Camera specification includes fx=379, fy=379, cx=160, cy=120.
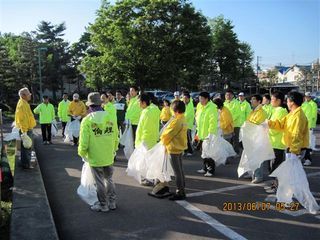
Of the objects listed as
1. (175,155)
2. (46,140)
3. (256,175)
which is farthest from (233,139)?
(46,140)

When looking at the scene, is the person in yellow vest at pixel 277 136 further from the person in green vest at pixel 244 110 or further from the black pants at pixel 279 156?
the person in green vest at pixel 244 110

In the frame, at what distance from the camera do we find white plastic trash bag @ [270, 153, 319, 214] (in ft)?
20.0

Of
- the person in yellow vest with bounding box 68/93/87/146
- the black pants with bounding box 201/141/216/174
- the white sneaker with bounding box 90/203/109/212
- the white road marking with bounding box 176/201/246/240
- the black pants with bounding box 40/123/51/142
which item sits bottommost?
the white road marking with bounding box 176/201/246/240

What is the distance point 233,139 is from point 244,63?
4905cm

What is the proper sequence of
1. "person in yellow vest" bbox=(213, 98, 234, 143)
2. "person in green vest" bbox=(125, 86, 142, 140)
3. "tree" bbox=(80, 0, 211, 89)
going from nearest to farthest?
"person in yellow vest" bbox=(213, 98, 234, 143), "person in green vest" bbox=(125, 86, 142, 140), "tree" bbox=(80, 0, 211, 89)

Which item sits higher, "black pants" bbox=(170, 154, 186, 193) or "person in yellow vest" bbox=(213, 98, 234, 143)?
"person in yellow vest" bbox=(213, 98, 234, 143)

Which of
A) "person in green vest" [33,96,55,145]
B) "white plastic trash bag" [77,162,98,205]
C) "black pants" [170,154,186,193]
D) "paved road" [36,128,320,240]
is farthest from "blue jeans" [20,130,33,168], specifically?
"person in green vest" [33,96,55,145]

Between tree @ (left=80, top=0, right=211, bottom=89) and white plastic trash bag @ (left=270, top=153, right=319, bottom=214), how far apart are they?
28.7 m

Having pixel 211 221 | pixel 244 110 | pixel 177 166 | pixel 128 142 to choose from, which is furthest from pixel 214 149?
pixel 244 110

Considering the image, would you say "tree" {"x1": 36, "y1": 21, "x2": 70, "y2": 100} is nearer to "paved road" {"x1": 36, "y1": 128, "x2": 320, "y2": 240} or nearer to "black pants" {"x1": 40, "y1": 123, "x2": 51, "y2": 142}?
"black pants" {"x1": 40, "y1": 123, "x2": 51, "y2": 142}

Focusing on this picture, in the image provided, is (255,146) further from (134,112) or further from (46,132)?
(46,132)

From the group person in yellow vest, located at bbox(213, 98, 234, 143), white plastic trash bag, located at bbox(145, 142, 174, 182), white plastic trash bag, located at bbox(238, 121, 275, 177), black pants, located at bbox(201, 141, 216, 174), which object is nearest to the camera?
white plastic trash bag, located at bbox(145, 142, 174, 182)
